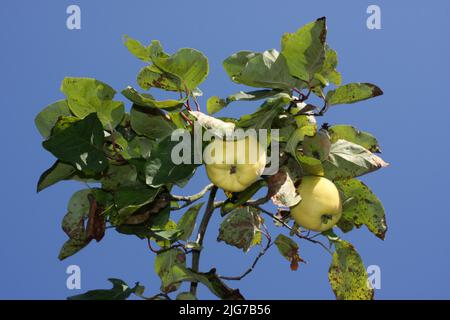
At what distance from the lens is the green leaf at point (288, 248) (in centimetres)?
205

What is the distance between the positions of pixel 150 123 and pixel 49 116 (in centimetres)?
32

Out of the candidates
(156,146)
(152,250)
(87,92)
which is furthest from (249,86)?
(152,250)

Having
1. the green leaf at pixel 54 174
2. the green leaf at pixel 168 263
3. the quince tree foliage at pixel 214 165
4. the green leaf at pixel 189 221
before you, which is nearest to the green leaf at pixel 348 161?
the quince tree foliage at pixel 214 165

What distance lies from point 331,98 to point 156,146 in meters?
0.53

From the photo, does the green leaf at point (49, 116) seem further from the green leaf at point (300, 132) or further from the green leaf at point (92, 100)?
the green leaf at point (300, 132)

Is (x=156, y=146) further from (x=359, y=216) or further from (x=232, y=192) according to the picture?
(x=359, y=216)

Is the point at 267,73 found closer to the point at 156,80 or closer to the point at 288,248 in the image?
the point at 156,80

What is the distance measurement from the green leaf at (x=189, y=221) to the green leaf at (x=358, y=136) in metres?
0.51

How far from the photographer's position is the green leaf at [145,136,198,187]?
5.46 feet

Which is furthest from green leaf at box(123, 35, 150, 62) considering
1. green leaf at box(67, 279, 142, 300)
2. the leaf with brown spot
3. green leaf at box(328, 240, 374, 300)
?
green leaf at box(328, 240, 374, 300)

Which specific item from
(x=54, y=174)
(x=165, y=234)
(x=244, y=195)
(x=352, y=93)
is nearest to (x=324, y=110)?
(x=352, y=93)

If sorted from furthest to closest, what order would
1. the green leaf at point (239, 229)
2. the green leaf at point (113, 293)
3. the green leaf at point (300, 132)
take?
the green leaf at point (239, 229), the green leaf at point (113, 293), the green leaf at point (300, 132)

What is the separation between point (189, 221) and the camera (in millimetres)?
2031
